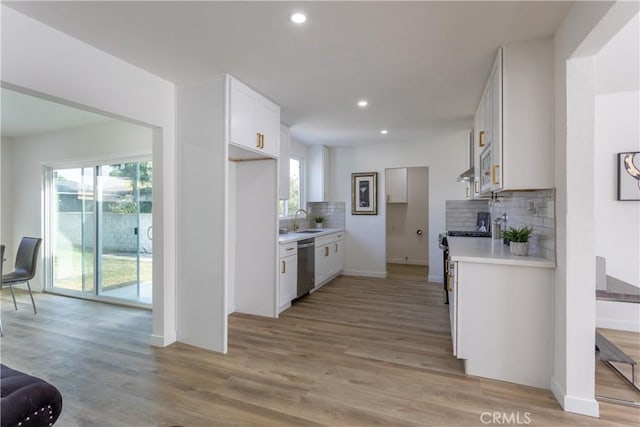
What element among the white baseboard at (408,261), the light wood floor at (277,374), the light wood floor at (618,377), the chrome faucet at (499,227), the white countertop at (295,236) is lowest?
the light wood floor at (277,374)

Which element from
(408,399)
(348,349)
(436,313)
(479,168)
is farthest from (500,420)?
(479,168)

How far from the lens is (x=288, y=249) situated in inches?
159

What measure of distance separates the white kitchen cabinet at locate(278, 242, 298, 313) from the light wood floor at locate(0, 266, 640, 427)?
0.74 feet

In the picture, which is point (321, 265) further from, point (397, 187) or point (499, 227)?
point (397, 187)

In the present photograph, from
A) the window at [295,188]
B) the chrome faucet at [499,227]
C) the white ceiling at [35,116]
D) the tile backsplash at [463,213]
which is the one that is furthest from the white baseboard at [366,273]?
the white ceiling at [35,116]

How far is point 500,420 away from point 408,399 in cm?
55

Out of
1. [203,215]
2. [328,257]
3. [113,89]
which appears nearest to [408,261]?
[328,257]

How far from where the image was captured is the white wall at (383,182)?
5418mm

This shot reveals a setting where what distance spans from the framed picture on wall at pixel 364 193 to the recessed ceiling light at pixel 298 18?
4164mm

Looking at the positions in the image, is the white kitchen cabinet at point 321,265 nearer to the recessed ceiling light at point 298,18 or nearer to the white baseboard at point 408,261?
the white baseboard at point 408,261

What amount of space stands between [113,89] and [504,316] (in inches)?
140

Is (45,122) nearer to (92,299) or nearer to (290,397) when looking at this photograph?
(92,299)

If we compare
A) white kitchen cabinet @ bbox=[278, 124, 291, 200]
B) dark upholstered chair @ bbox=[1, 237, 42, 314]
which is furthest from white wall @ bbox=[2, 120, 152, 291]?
white kitchen cabinet @ bbox=[278, 124, 291, 200]

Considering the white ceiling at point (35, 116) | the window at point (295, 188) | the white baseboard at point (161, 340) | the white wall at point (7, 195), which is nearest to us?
the white baseboard at point (161, 340)
